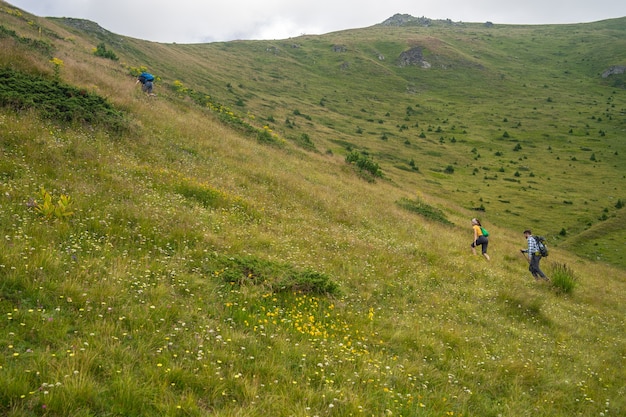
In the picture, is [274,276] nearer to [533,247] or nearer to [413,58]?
[533,247]

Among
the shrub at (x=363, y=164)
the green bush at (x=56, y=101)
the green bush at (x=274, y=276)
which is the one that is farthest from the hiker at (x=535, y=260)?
the shrub at (x=363, y=164)

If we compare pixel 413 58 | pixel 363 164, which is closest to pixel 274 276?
pixel 363 164

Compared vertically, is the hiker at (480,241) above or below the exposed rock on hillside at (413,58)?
below

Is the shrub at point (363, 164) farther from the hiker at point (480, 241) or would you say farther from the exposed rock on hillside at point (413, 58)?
the exposed rock on hillside at point (413, 58)

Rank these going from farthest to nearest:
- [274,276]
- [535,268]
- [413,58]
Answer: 1. [413,58]
2. [535,268]
3. [274,276]

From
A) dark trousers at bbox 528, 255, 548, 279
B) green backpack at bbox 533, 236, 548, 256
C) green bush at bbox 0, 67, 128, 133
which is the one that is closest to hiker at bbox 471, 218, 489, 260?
dark trousers at bbox 528, 255, 548, 279

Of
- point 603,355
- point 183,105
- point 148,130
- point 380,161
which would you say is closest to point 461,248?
point 603,355

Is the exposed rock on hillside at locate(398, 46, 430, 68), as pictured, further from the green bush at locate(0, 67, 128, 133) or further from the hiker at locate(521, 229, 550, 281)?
the green bush at locate(0, 67, 128, 133)

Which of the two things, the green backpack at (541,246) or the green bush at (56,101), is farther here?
the green backpack at (541,246)

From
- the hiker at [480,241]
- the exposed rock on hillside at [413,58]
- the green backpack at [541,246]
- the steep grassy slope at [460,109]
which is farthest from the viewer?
the exposed rock on hillside at [413,58]

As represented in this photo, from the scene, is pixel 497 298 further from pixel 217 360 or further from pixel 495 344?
pixel 217 360

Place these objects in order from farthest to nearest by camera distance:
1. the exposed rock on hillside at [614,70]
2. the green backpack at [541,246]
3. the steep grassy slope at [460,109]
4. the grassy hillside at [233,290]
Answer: the exposed rock on hillside at [614,70], the steep grassy slope at [460,109], the green backpack at [541,246], the grassy hillside at [233,290]

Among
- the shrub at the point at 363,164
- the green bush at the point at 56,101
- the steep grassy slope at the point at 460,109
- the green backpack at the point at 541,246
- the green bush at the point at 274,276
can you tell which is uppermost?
the steep grassy slope at the point at 460,109

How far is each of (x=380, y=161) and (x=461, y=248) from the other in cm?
4125
